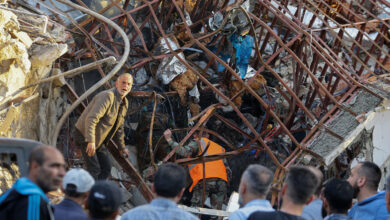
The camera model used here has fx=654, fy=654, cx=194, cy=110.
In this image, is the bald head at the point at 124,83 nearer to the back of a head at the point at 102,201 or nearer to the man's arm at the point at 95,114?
the man's arm at the point at 95,114

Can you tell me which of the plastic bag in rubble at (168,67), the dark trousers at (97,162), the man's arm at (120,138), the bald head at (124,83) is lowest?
the dark trousers at (97,162)

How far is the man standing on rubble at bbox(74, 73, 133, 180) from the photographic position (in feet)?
23.4

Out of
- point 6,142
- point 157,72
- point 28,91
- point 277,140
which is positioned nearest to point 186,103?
point 157,72

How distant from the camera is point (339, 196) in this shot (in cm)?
478

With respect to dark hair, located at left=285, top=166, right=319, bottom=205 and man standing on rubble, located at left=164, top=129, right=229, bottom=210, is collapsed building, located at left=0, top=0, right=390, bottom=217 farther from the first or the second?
dark hair, located at left=285, top=166, right=319, bottom=205

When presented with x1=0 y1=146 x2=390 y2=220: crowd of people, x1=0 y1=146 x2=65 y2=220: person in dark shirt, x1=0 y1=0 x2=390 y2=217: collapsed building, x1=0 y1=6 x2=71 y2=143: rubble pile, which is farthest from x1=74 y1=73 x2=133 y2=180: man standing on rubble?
x1=0 y1=146 x2=65 y2=220: person in dark shirt

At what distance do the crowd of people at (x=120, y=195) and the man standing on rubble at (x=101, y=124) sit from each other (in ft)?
9.05

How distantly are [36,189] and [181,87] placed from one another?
7.11m

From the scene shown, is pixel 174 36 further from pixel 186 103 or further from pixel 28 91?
pixel 28 91

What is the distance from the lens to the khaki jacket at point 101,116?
7105 millimetres

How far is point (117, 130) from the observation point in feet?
25.2


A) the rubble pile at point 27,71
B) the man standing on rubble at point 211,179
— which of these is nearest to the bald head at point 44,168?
the rubble pile at point 27,71

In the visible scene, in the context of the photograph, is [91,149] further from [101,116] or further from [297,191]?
[297,191]

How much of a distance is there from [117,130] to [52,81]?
1.26m
